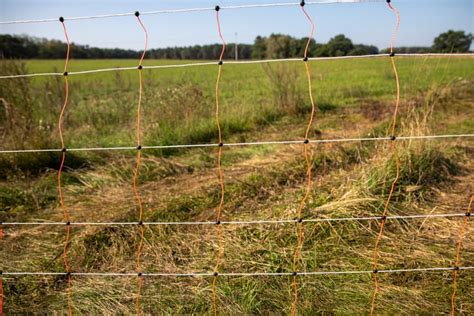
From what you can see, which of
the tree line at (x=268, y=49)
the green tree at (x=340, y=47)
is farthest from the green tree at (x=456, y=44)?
the green tree at (x=340, y=47)

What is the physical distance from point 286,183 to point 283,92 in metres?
3.56

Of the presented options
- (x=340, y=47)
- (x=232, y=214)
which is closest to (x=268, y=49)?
(x=340, y=47)

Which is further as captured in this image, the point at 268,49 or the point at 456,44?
the point at 268,49

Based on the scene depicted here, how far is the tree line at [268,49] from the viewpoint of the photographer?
4.70 metres

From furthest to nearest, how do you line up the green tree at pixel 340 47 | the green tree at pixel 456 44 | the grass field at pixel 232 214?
the green tree at pixel 340 47 → the green tree at pixel 456 44 → the grass field at pixel 232 214

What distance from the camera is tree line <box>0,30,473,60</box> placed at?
4703 mm

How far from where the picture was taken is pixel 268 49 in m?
10.5

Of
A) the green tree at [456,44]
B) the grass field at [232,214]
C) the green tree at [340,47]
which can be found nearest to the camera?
the grass field at [232,214]

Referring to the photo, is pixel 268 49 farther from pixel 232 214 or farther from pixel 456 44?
pixel 232 214

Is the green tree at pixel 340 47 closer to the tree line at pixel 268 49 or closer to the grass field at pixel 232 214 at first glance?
the tree line at pixel 268 49

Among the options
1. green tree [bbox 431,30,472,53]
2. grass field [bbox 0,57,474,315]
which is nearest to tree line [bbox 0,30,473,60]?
green tree [bbox 431,30,472,53]

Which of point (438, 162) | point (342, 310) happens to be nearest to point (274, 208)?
point (342, 310)

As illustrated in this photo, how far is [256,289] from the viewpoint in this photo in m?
1.98

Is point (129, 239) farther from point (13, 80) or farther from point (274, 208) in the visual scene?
point (13, 80)
